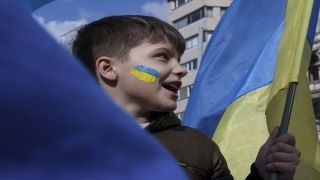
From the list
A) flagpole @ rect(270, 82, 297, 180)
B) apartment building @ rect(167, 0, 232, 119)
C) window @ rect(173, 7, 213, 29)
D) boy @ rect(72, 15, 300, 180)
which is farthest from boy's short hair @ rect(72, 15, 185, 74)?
window @ rect(173, 7, 213, 29)

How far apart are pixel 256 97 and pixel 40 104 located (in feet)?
6.26

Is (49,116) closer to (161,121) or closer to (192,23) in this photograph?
(161,121)

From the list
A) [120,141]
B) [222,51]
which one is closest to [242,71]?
[222,51]

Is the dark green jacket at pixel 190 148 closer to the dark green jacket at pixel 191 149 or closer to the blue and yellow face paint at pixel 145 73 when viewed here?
the dark green jacket at pixel 191 149

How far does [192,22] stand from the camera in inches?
1192

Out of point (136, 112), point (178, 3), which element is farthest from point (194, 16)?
point (136, 112)

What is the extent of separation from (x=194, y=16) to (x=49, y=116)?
98.8 feet

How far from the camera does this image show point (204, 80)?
2797mm

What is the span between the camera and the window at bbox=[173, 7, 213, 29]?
2980 cm

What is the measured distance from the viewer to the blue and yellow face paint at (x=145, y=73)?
1.66 metres

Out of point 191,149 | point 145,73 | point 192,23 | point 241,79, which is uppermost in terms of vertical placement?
point 145,73

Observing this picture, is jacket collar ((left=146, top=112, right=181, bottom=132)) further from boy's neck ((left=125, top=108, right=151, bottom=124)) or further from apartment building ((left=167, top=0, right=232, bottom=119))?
apartment building ((left=167, top=0, right=232, bottom=119))

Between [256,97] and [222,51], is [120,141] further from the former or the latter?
[222,51]

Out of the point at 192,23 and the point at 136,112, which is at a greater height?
the point at 136,112
